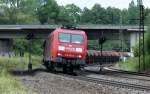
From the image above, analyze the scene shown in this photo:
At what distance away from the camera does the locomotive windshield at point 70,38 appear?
122 feet

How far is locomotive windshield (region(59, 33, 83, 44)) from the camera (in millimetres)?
37219

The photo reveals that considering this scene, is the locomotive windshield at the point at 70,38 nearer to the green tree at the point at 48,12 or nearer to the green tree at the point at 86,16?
the green tree at the point at 86,16

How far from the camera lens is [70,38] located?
37281 millimetres

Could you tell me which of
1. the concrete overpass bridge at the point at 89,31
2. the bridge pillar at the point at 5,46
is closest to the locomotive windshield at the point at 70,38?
the concrete overpass bridge at the point at 89,31

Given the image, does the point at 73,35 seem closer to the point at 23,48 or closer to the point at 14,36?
the point at 14,36

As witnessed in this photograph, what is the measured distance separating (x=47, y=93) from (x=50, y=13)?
130 metres

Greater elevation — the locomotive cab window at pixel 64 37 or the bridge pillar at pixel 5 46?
the locomotive cab window at pixel 64 37

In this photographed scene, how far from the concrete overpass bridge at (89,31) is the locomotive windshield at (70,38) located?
1334 inches

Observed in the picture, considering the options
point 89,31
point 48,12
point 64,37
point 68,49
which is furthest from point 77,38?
point 48,12

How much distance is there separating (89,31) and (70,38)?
37078 millimetres

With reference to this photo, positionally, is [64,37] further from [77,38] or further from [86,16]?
[86,16]

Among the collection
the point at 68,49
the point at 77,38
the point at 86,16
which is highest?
the point at 86,16

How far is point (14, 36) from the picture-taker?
263 feet

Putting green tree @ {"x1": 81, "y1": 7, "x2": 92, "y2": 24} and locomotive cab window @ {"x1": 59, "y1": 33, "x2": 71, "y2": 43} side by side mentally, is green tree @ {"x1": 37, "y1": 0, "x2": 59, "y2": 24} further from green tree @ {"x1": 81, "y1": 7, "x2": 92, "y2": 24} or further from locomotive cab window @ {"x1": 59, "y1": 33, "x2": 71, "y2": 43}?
locomotive cab window @ {"x1": 59, "y1": 33, "x2": 71, "y2": 43}
